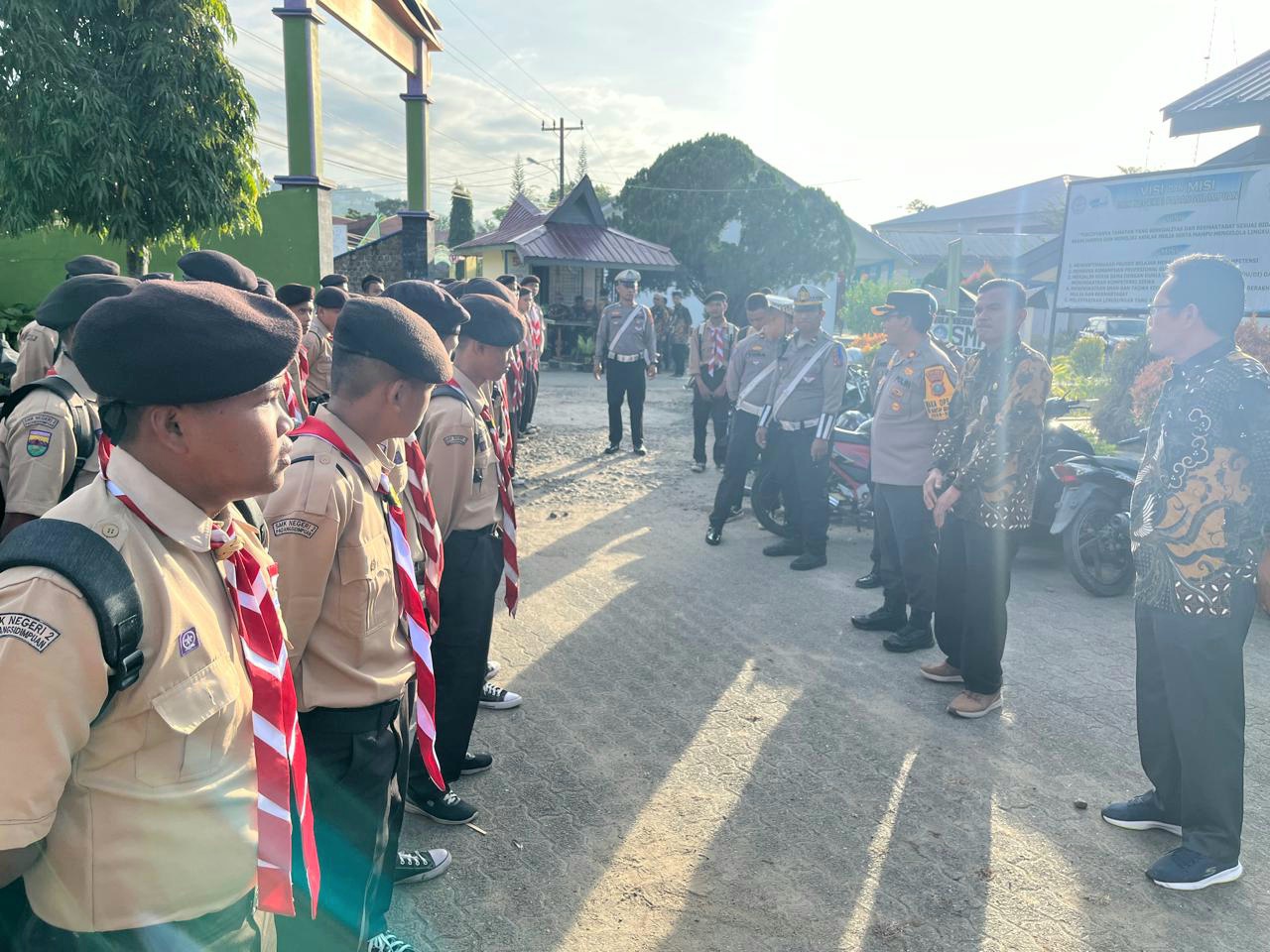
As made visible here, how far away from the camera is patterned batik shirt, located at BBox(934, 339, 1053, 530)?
13.6 feet

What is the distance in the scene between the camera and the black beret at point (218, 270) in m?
4.51

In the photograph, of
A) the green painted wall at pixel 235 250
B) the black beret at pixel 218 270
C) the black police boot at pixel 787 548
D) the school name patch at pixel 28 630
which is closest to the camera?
the school name patch at pixel 28 630

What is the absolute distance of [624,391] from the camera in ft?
35.2

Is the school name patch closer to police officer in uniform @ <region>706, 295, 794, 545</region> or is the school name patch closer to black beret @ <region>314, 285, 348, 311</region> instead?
police officer in uniform @ <region>706, 295, 794, 545</region>

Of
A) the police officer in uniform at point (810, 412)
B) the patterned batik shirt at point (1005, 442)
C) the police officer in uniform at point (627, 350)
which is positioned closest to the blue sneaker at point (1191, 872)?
the patterned batik shirt at point (1005, 442)

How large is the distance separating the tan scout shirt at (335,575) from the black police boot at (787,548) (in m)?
5.00

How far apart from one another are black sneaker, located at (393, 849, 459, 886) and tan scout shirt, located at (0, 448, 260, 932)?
1674 millimetres

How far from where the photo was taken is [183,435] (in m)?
1.41

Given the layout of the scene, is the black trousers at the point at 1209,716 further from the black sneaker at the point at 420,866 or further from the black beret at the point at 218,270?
the black beret at the point at 218,270

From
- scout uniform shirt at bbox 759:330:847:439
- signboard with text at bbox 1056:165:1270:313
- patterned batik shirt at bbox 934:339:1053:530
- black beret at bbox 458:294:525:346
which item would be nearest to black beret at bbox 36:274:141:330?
black beret at bbox 458:294:525:346

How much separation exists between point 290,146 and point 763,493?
9.10m

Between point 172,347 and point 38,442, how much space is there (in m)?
2.10

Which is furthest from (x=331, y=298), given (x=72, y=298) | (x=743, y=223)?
(x=743, y=223)

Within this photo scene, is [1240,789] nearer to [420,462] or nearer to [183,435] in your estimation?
[420,462]
